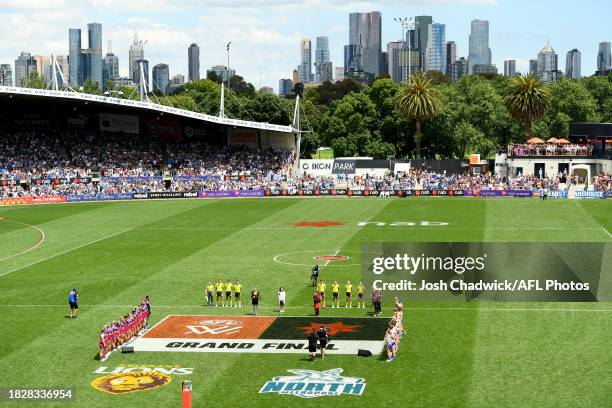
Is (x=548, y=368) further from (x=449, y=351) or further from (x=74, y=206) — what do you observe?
(x=74, y=206)

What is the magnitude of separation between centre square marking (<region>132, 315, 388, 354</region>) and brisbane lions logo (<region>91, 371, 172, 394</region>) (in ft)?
10.5

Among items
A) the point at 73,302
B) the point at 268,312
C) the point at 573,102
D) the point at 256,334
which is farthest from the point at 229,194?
the point at 256,334

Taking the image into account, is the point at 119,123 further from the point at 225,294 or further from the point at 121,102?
the point at 225,294

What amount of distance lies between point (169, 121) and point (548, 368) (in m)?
87.8

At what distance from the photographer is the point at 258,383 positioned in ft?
102

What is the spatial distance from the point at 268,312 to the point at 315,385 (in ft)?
38.2

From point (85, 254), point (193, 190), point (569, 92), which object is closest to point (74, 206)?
point (193, 190)

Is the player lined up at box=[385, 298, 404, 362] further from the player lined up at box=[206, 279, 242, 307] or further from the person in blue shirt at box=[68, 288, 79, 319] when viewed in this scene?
the person in blue shirt at box=[68, 288, 79, 319]

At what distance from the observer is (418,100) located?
399 feet

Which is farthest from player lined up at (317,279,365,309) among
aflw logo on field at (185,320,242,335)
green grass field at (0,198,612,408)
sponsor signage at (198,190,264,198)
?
sponsor signage at (198,190,264,198)

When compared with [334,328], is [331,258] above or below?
above

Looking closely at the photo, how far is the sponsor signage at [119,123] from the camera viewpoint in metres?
111

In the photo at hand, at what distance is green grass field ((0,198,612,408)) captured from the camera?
98.8ft

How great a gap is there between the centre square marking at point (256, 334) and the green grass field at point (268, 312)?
107 centimetres
